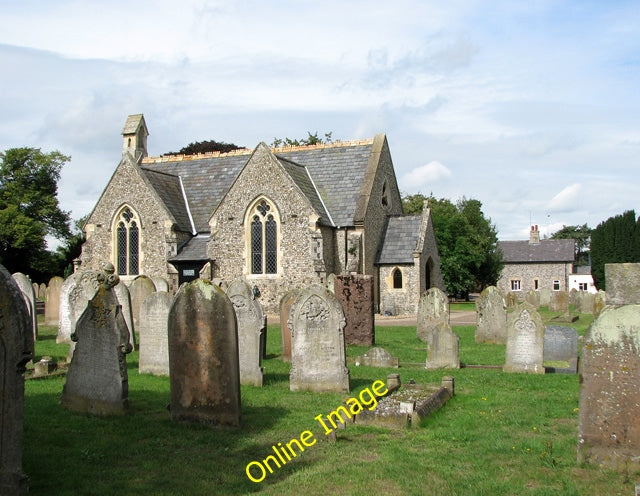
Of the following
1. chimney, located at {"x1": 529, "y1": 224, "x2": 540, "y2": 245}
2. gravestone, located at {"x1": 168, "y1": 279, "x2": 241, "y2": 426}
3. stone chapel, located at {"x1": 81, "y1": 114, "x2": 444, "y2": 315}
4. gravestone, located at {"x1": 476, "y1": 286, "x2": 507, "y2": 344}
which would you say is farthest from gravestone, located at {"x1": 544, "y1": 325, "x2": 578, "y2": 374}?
chimney, located at {"x1": 529, "y1": 224, "x2": 540, "y2": 245}

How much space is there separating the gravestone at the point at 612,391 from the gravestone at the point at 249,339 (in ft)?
20.1

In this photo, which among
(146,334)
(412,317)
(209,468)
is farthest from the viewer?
(412,317)

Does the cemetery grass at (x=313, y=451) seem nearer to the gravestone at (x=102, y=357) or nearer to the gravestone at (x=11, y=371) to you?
the gravestone at (x=102, y=357)

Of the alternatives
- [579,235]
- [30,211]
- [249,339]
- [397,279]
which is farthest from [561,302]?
[579,235]

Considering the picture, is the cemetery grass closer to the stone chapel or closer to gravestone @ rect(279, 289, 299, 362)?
gravestone @ rect(279, 289, 299, 362)

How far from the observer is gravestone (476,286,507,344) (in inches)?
742

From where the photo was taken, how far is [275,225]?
29797 mm

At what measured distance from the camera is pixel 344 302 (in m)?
18.1

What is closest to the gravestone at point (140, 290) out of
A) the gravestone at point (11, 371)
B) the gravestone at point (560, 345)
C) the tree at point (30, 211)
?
the gravestone at point (560, 345)

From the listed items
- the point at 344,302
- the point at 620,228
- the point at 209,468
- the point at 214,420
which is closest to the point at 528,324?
the point at 344,302

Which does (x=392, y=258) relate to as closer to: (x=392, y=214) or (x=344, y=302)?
(x=392, y=214)

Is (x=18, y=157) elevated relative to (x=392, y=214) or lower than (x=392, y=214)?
elevated

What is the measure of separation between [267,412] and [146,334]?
14.2 ft

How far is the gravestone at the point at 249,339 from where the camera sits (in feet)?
38.0
